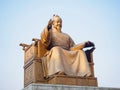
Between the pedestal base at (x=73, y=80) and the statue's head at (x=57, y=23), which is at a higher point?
the statue's head at (x=57, y=23)

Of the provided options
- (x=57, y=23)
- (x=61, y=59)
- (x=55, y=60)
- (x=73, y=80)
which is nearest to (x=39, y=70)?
(x=55, y=60)

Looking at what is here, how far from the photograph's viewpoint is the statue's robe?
22.3ft

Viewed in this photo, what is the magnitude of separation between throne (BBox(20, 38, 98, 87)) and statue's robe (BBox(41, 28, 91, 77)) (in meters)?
0.15

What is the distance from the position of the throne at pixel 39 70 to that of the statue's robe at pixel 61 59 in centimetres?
15

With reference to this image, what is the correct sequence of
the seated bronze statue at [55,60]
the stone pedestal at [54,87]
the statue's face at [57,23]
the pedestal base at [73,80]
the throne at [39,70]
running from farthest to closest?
the statue's face at [57,23], the seated bronze statue at [55,60], the throne at [39,70], the pedestal base at [73,80], the stone pedestal at [54,87]

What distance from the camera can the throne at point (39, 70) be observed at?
257 inches

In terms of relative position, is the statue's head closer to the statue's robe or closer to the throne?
the statue's robe

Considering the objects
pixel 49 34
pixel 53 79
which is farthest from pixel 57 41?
pixel 53 79

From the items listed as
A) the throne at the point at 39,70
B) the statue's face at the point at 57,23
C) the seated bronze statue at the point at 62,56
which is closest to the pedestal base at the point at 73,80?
the throne at the point at 39,70

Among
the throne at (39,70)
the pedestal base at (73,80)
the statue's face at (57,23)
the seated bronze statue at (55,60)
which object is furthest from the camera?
the statue's face at (57,23)

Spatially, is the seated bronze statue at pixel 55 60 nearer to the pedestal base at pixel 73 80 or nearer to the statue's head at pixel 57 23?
the pedestal base at pixel 73 80

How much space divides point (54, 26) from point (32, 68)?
1.63m

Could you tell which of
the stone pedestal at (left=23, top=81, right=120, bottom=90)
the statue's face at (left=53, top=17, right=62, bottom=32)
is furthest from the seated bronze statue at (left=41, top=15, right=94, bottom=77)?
the stone pedestal at (left=23, top=81, right=120, bottom=90)

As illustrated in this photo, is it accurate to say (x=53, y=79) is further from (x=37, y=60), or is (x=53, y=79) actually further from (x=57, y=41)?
(x=57, y=41)
